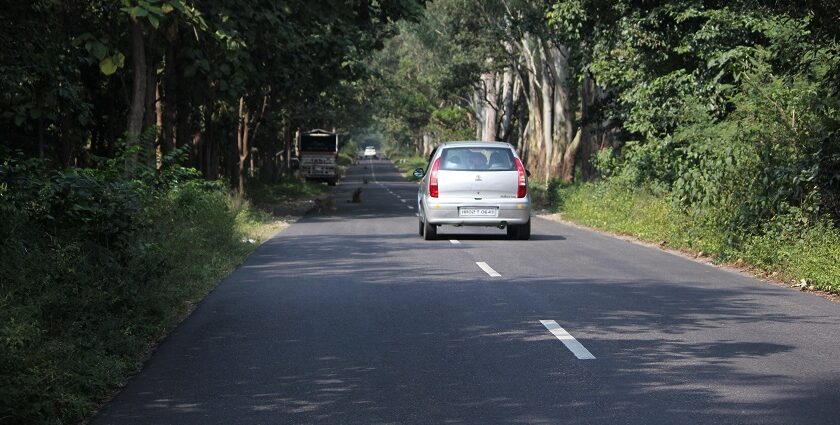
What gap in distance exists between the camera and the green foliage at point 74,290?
21.0 feet

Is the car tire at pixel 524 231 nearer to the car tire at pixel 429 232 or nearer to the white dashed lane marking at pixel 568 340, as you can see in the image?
the car tire at pixel 429 232

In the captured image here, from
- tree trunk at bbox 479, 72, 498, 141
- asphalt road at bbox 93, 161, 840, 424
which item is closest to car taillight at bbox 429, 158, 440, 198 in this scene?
asphalt road at bbox 93, 161, 840, 424

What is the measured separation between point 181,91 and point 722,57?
12.2 m

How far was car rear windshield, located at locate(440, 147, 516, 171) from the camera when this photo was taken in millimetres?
19625

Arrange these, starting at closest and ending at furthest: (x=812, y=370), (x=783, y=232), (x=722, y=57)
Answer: (x=812, y=370) < (x=783, y=232) < (x=722, y=57)

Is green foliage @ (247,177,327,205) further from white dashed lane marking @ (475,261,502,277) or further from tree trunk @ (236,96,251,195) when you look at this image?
white dashed lane marking @ (475,261,502,277)

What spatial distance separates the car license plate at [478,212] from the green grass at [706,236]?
125 inches

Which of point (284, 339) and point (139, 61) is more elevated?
point (139, 61)

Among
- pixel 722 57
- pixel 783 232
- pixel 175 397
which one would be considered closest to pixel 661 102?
pixel 722 57

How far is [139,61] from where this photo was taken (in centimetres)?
1916

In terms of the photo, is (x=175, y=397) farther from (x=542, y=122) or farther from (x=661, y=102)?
(x=542, y=122)

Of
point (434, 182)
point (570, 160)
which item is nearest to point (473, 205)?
point (434, 182)

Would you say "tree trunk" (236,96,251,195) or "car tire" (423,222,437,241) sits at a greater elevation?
"tree trunk" (236,96,251,195)

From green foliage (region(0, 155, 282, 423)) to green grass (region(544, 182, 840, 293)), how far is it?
708cm
